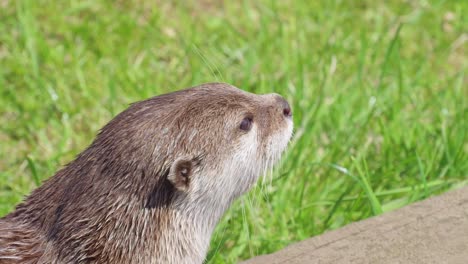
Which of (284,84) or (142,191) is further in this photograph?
(284,84)

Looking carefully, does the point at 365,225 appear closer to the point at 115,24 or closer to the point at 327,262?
the point at 327,262

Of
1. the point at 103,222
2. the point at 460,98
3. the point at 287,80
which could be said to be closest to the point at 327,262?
the point at 103,222

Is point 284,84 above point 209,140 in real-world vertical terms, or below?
above

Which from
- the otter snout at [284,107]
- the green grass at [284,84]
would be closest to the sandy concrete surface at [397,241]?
the green grass at [284,84]

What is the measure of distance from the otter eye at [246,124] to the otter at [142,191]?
2 cm

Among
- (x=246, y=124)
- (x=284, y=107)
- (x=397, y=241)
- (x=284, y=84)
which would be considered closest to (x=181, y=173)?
(x=246, y=124)

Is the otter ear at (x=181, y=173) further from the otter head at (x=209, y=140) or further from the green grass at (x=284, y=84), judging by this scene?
the green grass at (x=284, y=84)

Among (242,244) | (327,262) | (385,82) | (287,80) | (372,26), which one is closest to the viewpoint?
(327,262)

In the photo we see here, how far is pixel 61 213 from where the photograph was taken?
7.21 feet

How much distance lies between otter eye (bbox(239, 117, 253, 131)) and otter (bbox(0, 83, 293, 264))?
0.02m

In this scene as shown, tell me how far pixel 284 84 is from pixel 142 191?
1625 millimetres

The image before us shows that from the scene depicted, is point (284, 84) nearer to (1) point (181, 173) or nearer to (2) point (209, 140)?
(2) point (209, 140)

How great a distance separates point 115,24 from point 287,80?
3.35 ft

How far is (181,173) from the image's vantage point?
2.22m
